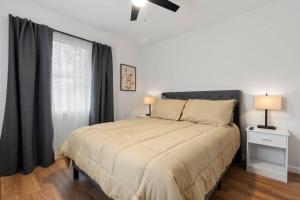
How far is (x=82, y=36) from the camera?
9.58ft

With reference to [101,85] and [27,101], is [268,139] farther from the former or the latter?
[27,101]

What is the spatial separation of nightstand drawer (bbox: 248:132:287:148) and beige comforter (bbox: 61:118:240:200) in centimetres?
67

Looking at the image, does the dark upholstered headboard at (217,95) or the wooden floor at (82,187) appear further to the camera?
the dark upholstered headboard at (217,95)

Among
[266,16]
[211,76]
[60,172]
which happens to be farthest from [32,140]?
[266,16]

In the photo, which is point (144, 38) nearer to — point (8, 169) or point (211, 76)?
point (211, 76)

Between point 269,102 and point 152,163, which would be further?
point 269,102

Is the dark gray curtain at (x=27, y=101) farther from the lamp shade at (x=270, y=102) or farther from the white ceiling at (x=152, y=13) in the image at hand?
the lamp shade at (x=270, y=102)

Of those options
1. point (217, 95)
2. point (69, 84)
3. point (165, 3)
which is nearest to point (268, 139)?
point (217, 95)

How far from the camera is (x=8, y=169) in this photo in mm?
2031

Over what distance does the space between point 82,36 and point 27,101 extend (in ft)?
4.93

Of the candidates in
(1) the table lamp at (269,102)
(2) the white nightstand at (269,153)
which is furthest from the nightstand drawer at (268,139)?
(1) the table lamp at (269,102)

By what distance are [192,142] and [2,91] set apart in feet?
8.26

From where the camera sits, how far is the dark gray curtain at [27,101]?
6.68 ft

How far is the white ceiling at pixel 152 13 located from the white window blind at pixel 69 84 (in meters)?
0.45
